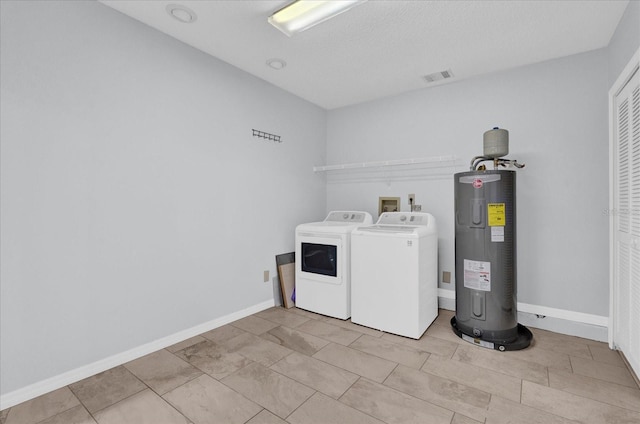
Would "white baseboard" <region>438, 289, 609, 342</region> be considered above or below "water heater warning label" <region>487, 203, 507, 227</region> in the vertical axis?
below

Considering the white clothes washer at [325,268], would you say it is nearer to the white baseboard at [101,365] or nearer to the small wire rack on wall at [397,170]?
the small wire rack on wall at [397,170]

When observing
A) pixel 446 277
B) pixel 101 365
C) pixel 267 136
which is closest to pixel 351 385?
pixel 101 365

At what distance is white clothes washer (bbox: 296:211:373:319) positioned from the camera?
2945mm

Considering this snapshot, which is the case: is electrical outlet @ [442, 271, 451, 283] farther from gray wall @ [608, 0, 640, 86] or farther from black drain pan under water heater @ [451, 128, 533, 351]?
gray wall @ [608, 0, 640, 86]

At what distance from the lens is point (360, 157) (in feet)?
12.6

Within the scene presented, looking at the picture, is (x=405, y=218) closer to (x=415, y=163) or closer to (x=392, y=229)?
(x=392, y=229)

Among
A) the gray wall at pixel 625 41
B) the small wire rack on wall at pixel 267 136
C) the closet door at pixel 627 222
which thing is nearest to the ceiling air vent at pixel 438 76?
the gray wall at pixel 625 41

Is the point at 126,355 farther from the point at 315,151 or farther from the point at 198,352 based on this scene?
the point at 315,151

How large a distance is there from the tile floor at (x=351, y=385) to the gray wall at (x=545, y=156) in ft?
1.76

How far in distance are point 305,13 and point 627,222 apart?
259 cm

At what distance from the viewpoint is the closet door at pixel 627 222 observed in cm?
186

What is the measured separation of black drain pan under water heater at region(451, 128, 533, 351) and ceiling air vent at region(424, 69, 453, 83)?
2.80 feet

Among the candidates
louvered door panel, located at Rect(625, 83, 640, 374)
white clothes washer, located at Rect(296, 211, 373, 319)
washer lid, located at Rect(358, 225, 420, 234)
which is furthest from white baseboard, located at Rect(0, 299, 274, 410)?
louvered door panel, located at Rect(625, 83, 640, 374)

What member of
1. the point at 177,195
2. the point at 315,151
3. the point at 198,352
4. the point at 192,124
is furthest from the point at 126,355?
the point at 315,151
